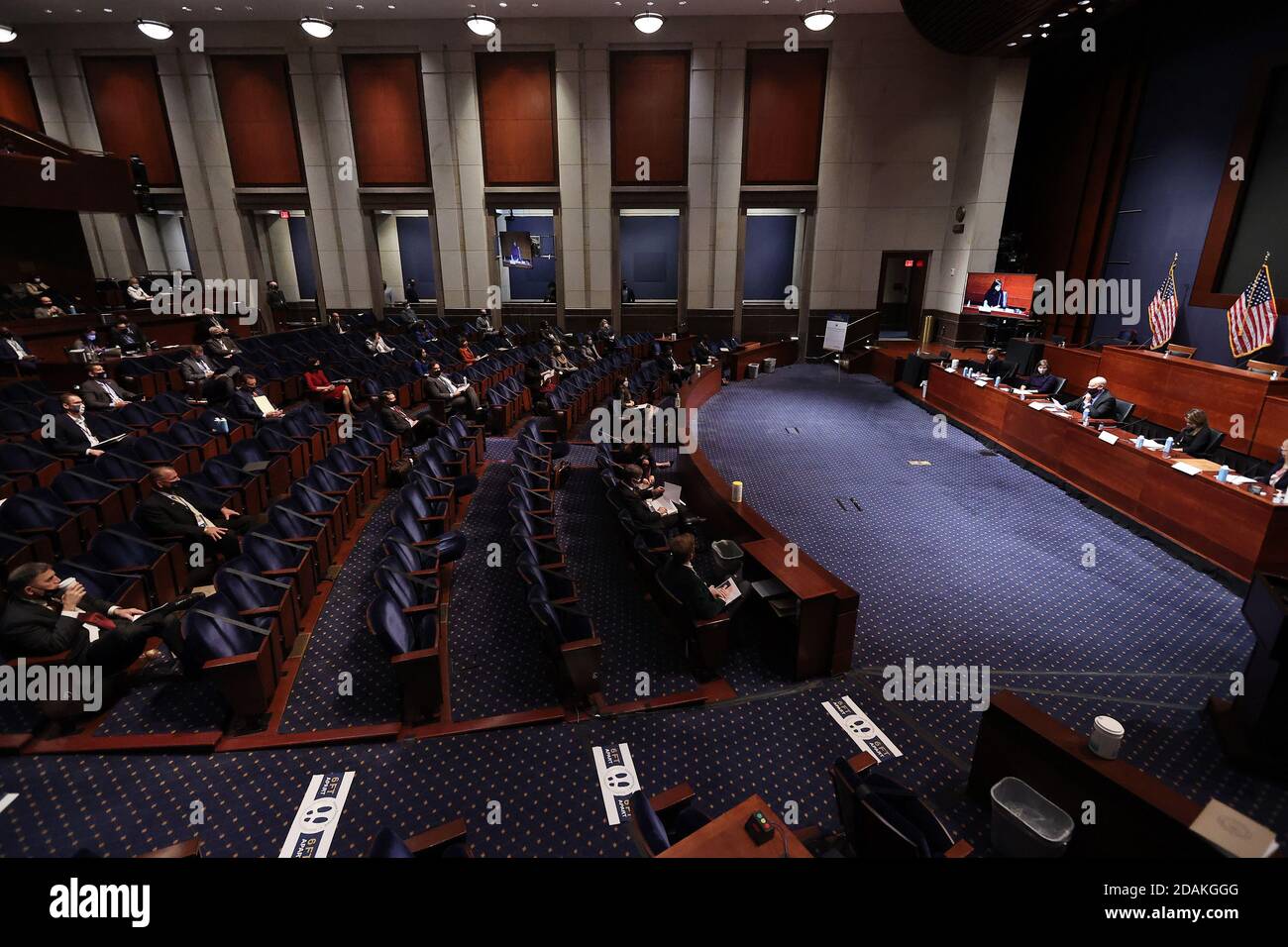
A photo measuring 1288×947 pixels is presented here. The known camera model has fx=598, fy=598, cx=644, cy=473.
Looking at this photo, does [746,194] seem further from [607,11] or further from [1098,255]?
[1098,255]

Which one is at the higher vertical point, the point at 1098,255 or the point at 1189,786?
the point at 1098,255

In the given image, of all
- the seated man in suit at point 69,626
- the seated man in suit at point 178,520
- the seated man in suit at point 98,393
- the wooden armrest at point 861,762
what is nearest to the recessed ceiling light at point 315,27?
the seated man in suit at point 98,393

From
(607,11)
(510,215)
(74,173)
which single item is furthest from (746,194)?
(74,173)

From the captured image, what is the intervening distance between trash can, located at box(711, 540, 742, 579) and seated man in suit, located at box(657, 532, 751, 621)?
50cm

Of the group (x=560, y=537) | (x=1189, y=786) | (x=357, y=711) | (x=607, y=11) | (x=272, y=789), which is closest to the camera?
(x=272, y=789)

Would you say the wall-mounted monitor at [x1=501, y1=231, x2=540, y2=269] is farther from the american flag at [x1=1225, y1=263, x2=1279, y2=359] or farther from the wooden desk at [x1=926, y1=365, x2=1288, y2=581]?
the american flag at [x1=1225, y1=263, x2=1279, y2=359]

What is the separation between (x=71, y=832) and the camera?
2596mm

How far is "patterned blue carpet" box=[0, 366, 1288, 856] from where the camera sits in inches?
108

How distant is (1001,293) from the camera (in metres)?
12.1

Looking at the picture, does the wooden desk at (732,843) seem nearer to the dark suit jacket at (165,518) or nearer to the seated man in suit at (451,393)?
the dark suit jacket at (165,518)

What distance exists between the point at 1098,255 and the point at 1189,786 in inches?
451

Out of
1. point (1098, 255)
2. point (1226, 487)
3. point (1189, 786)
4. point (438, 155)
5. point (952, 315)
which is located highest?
point (438, 155)
